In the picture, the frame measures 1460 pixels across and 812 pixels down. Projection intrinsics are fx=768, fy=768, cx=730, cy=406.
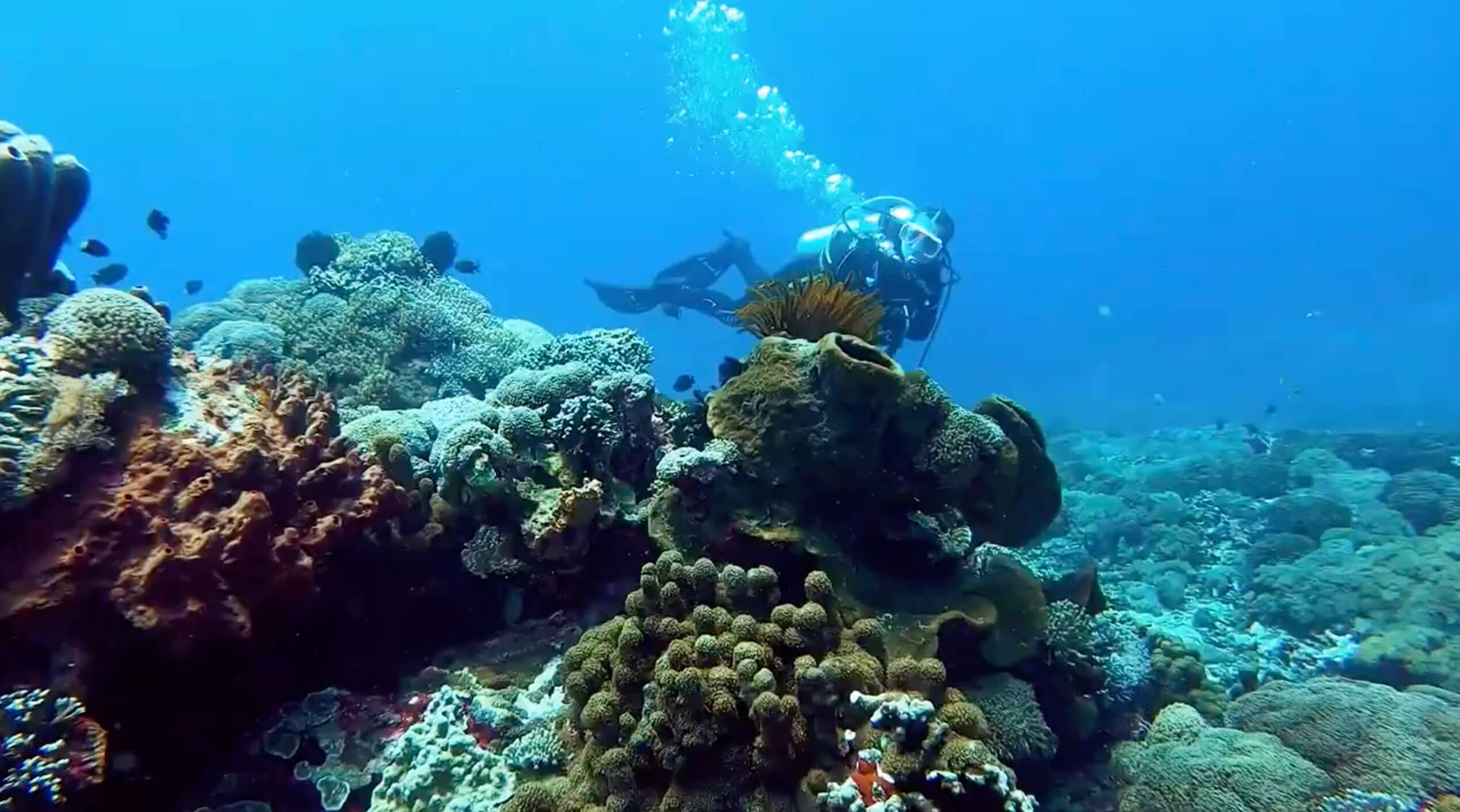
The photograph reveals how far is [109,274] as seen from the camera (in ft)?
41.0

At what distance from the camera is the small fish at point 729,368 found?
5.70 m

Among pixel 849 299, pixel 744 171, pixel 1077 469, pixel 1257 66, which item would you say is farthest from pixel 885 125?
pixel 849 299

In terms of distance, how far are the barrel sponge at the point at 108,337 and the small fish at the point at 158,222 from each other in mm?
9231

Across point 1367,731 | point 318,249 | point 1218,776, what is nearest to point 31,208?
point 318,249

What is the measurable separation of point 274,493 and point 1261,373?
92.9 meters

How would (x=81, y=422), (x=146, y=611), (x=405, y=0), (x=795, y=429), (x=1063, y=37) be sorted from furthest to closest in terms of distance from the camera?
1. (x=1063, y=37)
2. (x=405, y=0)
3. (x=795, y=429)
4. (x=81, y=422)
5. (x=146, y=611)

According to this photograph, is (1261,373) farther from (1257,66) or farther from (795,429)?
(795,429)

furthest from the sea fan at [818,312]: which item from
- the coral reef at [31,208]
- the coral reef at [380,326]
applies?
the coral reef at [31,208]

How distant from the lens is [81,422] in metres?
4.04

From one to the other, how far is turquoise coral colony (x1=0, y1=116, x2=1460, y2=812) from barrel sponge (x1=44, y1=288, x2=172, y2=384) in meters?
0.02

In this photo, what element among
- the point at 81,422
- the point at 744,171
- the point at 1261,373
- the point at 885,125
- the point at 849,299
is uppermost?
the point at 885,125

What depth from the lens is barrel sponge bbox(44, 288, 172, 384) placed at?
176 inches

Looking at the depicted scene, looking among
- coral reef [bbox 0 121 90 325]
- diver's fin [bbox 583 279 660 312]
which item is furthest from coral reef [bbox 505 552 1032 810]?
diver's fin [bbox 583 279 660 312]

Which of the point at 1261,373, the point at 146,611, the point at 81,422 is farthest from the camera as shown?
the point at 1261,373
